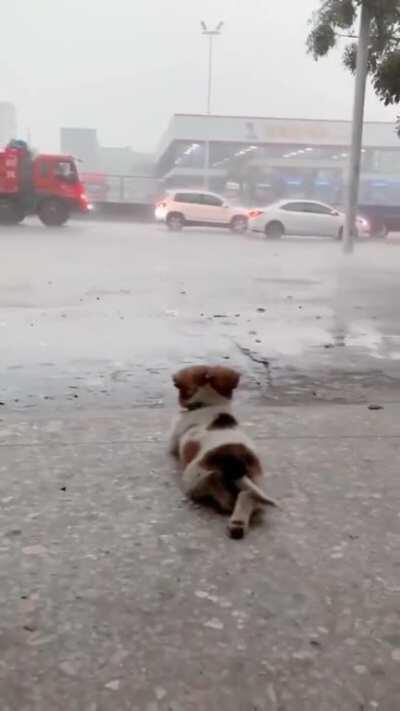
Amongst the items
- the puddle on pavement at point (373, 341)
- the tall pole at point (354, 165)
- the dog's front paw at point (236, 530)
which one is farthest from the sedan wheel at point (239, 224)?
the dog's front paw at point (236, 530)

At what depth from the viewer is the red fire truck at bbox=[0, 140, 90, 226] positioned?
23.5 metres

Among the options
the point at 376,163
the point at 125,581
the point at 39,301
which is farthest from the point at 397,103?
the point at 376,163

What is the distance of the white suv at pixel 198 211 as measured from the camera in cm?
2700

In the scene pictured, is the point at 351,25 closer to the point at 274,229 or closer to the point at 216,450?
the point at 274,229

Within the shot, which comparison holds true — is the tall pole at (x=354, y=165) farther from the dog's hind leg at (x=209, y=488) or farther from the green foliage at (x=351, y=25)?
the dog's hind leg at (x=209, y=488)

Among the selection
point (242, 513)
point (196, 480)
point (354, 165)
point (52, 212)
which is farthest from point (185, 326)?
point (52, 212)

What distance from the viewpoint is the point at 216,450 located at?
113 inches

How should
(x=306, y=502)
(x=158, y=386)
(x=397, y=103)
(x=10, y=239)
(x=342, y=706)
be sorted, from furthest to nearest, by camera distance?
(x=10, y=239) < (x=397, y=103) < (x=158, y=386) < (x=306, y=502) < (x=342, y=706)

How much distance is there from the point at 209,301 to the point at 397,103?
4.20m

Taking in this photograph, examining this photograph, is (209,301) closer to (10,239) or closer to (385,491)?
(385,491)

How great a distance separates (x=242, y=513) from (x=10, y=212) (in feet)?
74.2

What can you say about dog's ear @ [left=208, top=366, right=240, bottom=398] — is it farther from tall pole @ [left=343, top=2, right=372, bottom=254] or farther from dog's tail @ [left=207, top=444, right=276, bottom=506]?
tall pole @ [left=343, top=2, right=372, bottom=254]

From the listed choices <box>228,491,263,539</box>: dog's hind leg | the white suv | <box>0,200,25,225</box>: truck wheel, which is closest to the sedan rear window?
the white suv

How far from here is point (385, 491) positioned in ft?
10.3
